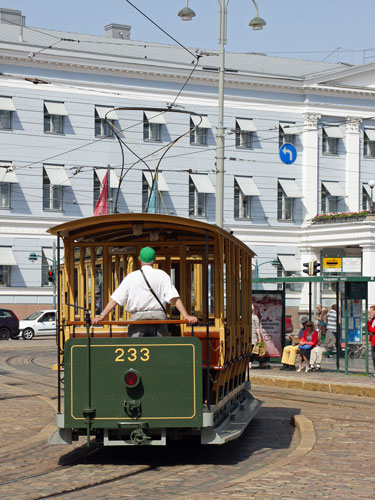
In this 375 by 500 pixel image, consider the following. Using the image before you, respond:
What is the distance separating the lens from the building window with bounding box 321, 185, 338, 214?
200 feet

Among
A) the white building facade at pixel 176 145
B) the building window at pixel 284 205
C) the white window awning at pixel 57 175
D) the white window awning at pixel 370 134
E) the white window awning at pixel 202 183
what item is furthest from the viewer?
the white window awning at pixel 370 134

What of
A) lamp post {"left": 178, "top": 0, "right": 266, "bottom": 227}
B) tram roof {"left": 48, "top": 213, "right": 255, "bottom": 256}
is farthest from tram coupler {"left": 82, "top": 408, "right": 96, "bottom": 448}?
lamp post {"left": 178, "top": 0, "right": 266, "bottom": 227}

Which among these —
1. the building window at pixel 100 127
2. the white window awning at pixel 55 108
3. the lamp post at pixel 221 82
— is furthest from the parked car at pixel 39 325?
the lamp post at pixel 221 82

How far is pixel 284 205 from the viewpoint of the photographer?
60.8m

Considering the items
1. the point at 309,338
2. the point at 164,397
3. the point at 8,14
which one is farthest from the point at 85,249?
the point at 8,14

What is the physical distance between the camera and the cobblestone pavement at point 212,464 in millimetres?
9242

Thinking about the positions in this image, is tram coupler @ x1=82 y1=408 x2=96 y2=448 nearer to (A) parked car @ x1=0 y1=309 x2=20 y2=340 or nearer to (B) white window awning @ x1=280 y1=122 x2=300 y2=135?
(A) parked car @ x1=0 y1=309 x2=20 y2=340

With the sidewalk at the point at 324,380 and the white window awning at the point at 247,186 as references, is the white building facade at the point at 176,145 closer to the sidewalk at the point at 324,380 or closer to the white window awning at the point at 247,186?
the white window awning at the point at 247,186

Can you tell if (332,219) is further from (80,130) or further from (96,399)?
(96,399)

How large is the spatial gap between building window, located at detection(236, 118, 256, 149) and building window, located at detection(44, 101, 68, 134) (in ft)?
32.2

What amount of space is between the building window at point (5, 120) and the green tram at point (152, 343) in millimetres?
40021

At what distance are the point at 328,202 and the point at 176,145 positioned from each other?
404 inches

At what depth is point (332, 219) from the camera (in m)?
57.1

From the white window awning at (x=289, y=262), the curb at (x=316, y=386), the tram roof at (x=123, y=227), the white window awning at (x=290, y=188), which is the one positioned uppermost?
the white window awning at (x=290, y=188)
